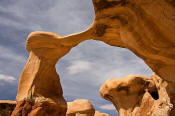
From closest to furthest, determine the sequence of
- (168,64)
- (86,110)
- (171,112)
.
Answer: (168,64) < (171,112) < (86,110)

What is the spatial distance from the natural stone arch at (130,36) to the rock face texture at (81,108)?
252 inches

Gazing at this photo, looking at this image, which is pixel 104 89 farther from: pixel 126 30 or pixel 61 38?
pixel 126 30

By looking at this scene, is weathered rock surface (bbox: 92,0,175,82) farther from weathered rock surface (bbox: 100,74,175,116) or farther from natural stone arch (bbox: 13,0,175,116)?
weathered rock surface (bbox: 100,74,175,116)

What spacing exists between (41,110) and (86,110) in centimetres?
682

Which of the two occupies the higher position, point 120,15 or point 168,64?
point 120,15

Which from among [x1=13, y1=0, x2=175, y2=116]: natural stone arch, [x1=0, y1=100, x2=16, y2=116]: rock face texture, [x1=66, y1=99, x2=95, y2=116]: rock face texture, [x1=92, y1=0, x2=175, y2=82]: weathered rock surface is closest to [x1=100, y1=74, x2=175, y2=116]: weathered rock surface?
[x1=66, y1=99, x2=95, y2=116]: rock face texture

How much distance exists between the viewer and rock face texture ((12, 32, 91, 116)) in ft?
22.2

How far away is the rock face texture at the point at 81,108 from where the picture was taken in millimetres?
13188

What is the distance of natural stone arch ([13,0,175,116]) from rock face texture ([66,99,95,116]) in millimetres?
6413

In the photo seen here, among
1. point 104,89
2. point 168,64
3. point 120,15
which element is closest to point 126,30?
point 120,15

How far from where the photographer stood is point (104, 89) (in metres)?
13.6

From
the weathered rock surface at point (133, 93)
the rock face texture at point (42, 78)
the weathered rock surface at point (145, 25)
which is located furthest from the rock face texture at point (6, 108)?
the weathered rock surface at point (145, 25)

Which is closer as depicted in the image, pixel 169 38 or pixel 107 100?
pixel 169 38

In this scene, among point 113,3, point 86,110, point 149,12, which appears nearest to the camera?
point 149,12
